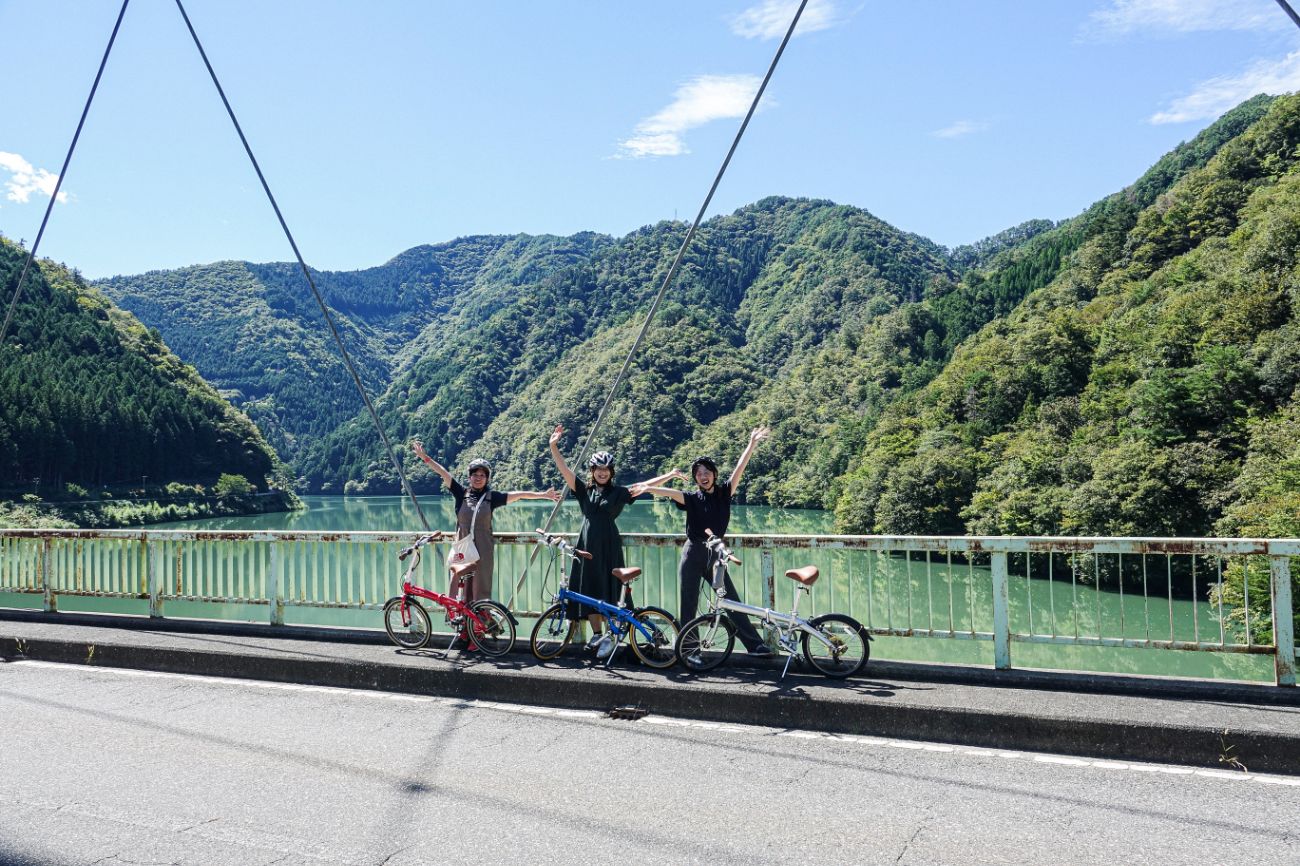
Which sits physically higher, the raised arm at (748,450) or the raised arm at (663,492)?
the raised arm at (748,450)

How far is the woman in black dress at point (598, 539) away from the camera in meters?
7.59

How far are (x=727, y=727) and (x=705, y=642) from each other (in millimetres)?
1012

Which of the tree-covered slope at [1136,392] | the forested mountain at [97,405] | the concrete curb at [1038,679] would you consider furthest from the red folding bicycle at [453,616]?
the forested mountain at [97,405]

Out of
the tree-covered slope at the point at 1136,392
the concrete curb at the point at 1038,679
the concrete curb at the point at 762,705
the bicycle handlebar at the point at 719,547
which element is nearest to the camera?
the concrete curb at the point at 762,705

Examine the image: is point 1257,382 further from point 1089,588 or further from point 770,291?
point 770,291

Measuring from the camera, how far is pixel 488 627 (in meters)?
8.00

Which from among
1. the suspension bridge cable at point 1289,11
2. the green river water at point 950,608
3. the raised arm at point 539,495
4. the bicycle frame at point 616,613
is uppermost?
the suspension bridge cable at point 1289,11

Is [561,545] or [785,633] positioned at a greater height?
[561,545]

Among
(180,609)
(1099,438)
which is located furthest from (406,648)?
(1099,438)

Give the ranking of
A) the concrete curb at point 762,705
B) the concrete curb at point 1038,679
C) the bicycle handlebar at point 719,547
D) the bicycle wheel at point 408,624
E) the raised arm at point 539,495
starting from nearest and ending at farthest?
the concrete curb at point 762,705 → the concrete curb at point 1038,679 → the bicycle handlebar at point 719,547 → the raised arm at point 539,495 → the bicycle wheel at point 408,624

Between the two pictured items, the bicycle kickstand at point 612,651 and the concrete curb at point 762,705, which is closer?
the concrete curb at point 762,705

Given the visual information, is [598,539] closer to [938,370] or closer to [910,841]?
[910,841]

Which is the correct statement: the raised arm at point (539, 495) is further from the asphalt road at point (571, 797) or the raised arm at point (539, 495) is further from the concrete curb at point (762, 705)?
the asphalt road at point (571, 797)

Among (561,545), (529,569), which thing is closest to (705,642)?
(561,545)
